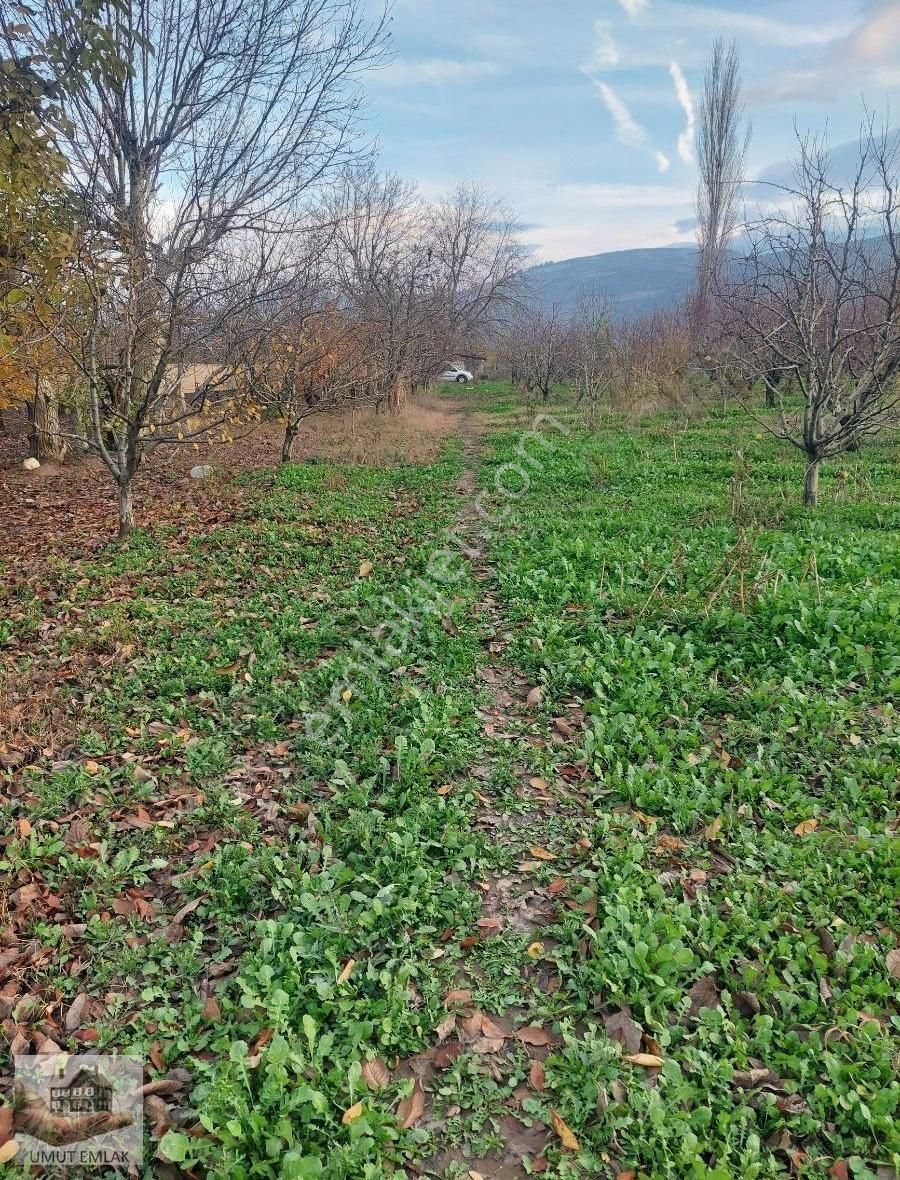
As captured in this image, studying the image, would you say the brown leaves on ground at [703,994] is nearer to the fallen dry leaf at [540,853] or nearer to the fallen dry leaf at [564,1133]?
the fallen dry leaf at [564,1133]

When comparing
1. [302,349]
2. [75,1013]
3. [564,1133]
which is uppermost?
[302,349]

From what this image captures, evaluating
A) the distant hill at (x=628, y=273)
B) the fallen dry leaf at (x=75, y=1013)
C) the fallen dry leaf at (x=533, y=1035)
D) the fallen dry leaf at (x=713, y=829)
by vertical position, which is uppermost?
the distant hill at (x=628, y=273)

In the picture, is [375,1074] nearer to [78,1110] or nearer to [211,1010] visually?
[211,1010]

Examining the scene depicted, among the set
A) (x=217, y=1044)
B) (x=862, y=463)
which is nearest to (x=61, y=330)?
(x=217, y=1044)

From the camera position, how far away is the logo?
2.06 metres

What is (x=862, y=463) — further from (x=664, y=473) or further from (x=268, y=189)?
(x=268, y=189)

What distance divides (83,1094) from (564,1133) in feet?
5.09

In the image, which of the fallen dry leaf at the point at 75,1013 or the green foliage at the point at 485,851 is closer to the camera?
the green foliage at the point at 485,851

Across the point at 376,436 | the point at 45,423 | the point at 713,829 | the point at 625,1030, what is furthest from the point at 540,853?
the point at 376,436

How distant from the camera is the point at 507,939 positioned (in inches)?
110

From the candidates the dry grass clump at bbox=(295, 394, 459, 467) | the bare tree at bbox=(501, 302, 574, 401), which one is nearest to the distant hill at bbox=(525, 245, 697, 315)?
the bare tree at bbox=(501, 302, 574, 401)

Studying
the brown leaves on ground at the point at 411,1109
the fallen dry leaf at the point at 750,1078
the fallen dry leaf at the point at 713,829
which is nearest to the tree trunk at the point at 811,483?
the fallen dry leaf at the point at 713,829

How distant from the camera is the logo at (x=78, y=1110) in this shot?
6.77 feet

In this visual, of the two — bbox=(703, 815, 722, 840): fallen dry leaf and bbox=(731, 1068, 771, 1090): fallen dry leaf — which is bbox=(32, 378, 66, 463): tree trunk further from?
bbox=(731, 1068, 771, 1090): fallen dry leaf
